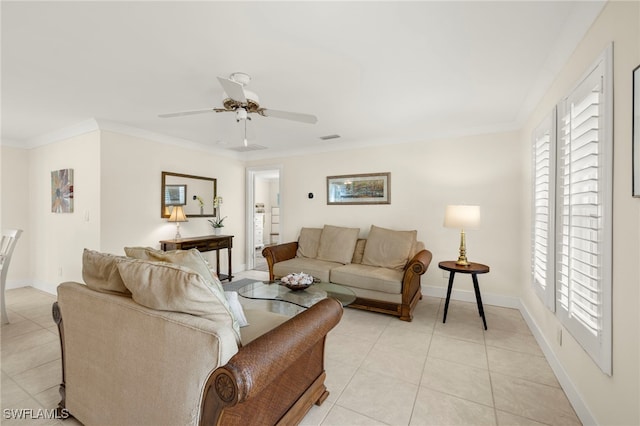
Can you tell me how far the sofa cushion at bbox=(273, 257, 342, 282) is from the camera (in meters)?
3.71

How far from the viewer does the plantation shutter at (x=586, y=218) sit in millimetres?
1395

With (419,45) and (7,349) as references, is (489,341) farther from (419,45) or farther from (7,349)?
(7,349)

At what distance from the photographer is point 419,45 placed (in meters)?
1.95

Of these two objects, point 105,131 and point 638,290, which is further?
point 105,131

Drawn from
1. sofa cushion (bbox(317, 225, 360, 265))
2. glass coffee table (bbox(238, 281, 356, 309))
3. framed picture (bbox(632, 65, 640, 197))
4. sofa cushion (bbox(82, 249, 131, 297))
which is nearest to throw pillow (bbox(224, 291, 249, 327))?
sofa cushion (bbox(82, 249, 131, 297))

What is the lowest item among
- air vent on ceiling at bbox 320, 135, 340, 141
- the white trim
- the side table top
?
the side table top

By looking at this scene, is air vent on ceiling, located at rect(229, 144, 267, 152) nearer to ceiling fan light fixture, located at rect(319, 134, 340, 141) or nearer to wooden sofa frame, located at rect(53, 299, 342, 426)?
ceiling fan light fixture, located at rect(319, 134, 340, 141)

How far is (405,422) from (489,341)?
1514 mm

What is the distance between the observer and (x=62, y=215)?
4094 mm

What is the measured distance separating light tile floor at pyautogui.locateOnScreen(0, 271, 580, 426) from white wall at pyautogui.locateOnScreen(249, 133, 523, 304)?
31.4 inches

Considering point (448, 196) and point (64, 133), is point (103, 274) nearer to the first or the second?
point (64, 133)

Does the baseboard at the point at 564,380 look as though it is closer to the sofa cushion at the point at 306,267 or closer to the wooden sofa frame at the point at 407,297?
the wooden sofa frame at the point at 407,297

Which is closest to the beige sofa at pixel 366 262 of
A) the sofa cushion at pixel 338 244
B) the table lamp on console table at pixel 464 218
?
the sofa cushion at pixel 338 244

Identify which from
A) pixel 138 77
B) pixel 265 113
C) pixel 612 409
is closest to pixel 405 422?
pixel 612 409
